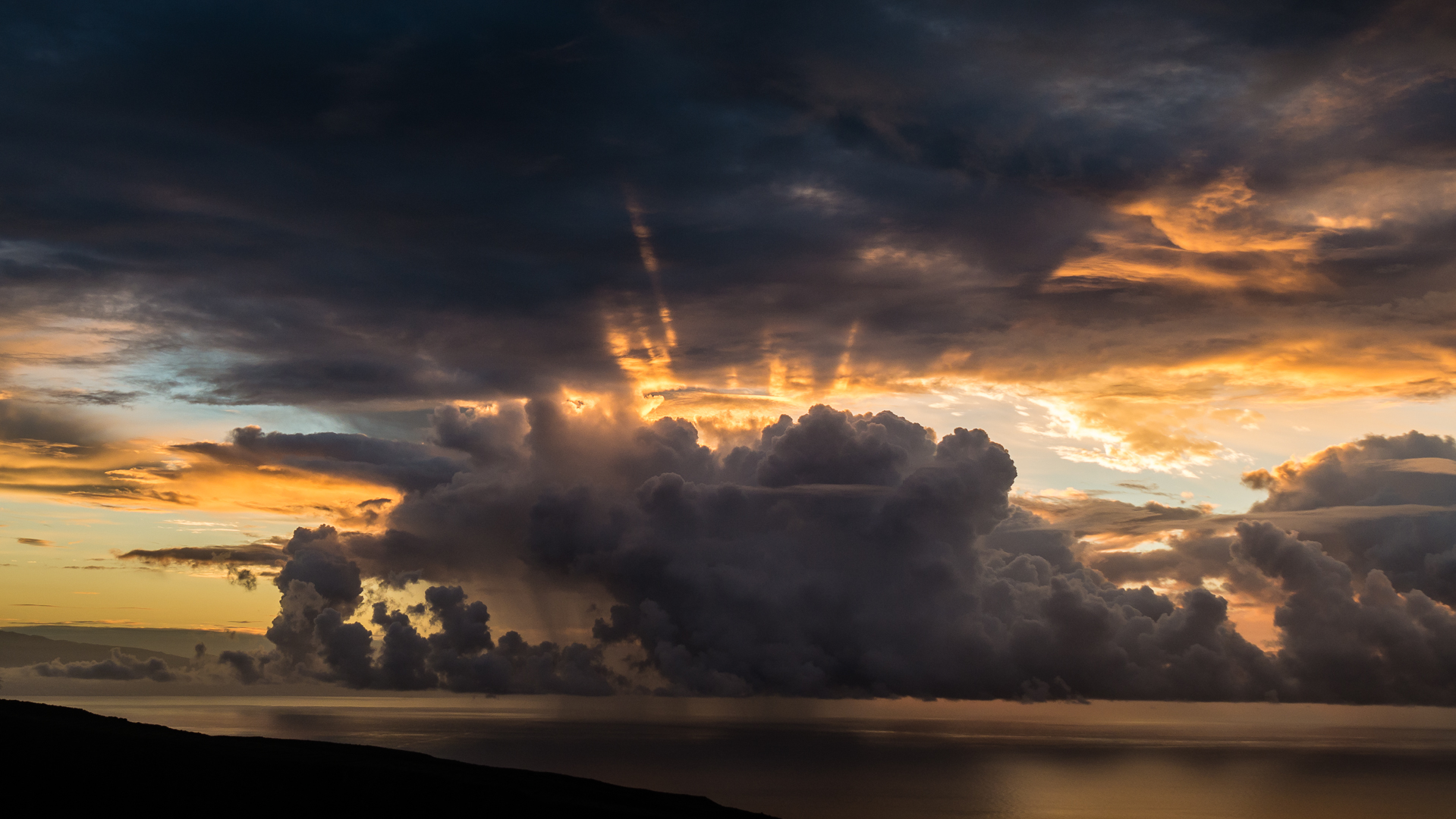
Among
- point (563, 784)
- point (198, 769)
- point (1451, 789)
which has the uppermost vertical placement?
point (198, 769)

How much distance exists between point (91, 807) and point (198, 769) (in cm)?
847

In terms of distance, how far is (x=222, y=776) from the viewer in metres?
69.6

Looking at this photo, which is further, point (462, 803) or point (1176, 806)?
point (1176, 806)

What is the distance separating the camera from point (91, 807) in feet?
202

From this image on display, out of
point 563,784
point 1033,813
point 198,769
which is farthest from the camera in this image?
point 1033,813

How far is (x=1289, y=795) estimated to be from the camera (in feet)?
530

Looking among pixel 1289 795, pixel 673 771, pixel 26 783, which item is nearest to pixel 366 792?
pixel 26 783

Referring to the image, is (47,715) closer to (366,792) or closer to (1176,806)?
(366,792)

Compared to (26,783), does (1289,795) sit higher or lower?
lower

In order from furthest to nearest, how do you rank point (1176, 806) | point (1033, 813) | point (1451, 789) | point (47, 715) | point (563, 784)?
point (1451, 789)
point (1176, 806)
point (1033, 813)
point (563, 784)
point (47, 715)

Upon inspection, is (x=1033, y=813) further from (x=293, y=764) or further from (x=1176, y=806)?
(x=293, y=764)

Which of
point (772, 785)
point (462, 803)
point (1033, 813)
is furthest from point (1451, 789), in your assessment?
point (462, 803)

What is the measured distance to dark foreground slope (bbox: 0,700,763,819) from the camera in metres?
66.1

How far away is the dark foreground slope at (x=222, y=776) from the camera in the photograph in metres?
66.1
